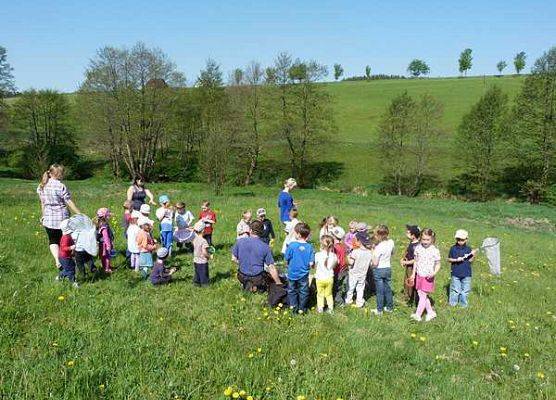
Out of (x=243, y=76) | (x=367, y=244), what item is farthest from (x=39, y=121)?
(x=367, y=244)

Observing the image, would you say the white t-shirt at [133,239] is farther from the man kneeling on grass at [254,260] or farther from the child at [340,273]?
the child at [340,273]

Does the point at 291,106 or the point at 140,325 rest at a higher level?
the point at 291,106

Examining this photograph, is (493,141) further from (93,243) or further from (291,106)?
(93,243)

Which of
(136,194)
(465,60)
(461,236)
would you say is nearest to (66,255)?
(136,194)

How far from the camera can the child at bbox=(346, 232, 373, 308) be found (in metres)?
9.68

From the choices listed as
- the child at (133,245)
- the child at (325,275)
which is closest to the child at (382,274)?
the child at (325,275)

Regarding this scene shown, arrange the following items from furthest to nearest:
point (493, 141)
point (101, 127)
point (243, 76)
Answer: point (243, 76) → point (101, 127) → point (493, 141)

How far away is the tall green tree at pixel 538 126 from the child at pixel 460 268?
35.2 meters

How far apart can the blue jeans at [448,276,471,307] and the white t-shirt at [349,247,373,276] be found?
2.25m

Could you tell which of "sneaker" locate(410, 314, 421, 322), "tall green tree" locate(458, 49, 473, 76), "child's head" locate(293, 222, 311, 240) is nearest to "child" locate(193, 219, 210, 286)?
"child's head" locate(293, 222, 311, 240)

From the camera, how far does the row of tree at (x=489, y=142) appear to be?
130 ft

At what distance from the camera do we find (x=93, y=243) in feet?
30.1

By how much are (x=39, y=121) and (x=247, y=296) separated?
59782 mm

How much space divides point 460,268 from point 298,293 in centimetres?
393
